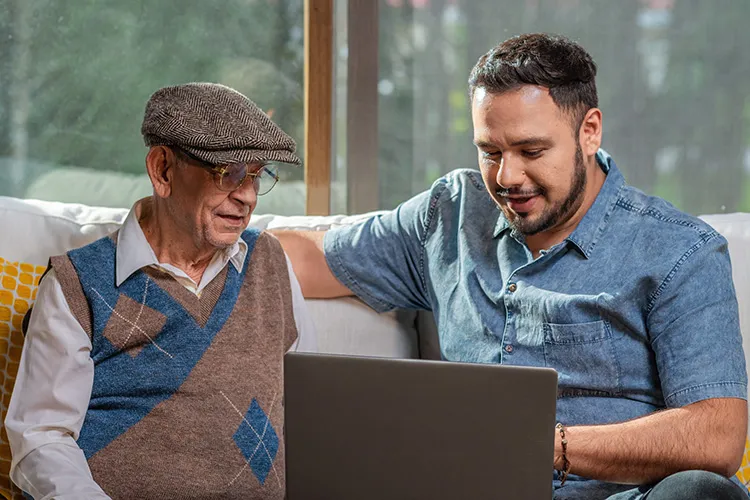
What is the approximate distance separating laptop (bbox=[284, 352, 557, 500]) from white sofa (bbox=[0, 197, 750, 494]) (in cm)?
82

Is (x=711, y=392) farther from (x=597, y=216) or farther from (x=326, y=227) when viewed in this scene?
(x=326, y=227)

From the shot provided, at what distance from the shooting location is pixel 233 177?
1636 mm

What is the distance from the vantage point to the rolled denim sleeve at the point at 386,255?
1958 millimetres

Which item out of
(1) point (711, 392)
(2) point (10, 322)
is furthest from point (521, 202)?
(2) point (10, 322)

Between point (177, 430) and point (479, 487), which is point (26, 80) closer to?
point (177, 430)

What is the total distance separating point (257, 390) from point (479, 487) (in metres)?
0.71

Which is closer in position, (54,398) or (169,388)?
(54,398)

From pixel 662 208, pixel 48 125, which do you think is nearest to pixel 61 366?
pixel 662 208

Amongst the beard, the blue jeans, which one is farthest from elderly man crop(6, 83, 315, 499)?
the blue jeans

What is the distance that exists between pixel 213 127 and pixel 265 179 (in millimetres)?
154

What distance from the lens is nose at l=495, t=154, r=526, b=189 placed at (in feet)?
5.55

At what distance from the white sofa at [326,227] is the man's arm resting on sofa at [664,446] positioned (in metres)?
0.42

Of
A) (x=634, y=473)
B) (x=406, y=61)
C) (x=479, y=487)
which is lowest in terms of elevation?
(x=634, y=473)

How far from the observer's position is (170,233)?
1709 mm
